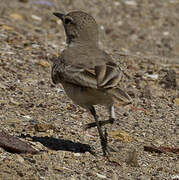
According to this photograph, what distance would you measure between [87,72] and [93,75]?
107 mm

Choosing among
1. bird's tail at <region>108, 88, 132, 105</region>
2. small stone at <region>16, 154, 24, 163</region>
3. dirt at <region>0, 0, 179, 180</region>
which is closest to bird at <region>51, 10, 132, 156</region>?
bird's tail at <region>108, 88, 132, 105</region>

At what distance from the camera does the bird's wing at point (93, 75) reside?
562cm

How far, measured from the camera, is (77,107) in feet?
26.4

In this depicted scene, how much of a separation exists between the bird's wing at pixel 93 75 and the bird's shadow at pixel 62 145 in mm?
836

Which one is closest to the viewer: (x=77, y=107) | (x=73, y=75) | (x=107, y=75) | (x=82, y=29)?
(x=107, y=75)

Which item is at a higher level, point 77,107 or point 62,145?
point 62,145

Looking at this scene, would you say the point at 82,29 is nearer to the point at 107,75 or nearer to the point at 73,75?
the point at 73,75

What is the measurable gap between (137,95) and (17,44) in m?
2.64

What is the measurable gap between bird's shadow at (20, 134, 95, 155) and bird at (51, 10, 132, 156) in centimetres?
25

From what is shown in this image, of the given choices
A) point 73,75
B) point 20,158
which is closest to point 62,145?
point 20,158

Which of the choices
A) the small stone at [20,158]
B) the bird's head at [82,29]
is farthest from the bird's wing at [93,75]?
the small stone at [20,158]

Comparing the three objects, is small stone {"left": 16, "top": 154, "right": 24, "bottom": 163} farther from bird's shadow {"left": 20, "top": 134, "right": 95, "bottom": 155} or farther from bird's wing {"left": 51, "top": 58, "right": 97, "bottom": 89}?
bird's wing {"left": 51, "top": 58, "right": 97, "bottom": 89}

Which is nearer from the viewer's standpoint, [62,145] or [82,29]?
[62,145]

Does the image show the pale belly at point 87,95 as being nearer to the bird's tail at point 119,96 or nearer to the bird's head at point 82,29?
the bird's tail at point 119,96
